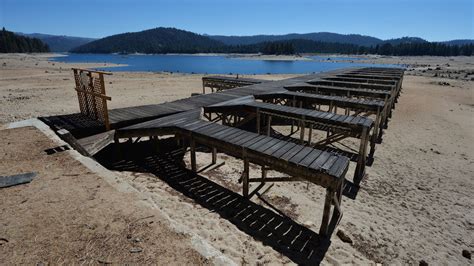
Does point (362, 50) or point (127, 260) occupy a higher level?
point (362, 50)

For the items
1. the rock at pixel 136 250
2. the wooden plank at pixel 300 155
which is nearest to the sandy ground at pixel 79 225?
the rock at pixel 136 250

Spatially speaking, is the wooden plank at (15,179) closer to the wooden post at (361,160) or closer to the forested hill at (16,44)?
the wooden post at (361,160)

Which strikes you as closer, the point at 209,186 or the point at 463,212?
the point at 463,212

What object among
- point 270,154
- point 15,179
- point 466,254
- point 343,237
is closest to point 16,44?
point 15,179

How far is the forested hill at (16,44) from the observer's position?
9362 centimetres

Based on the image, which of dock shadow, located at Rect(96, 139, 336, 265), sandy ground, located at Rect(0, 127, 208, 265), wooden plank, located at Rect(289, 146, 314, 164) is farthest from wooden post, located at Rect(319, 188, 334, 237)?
sandy ground, located at Rect(0, 127, 208, 265)

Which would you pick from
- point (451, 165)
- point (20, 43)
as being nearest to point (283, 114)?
point (451, 165)

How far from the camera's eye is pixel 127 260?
11.3ft

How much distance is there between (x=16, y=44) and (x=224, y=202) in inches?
5136

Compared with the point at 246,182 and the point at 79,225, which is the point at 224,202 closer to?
the point at 246,182

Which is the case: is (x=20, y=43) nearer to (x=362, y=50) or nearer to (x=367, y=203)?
(x=367, y=203)

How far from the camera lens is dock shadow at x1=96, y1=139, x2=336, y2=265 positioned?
555 centimetres

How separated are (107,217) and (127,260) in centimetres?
113

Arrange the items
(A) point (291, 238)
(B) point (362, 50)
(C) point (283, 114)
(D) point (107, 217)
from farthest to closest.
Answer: (B) point (362, 50)
(C) point (283, 114)
(A) point (291, 238)
(D) point (107, 217)
